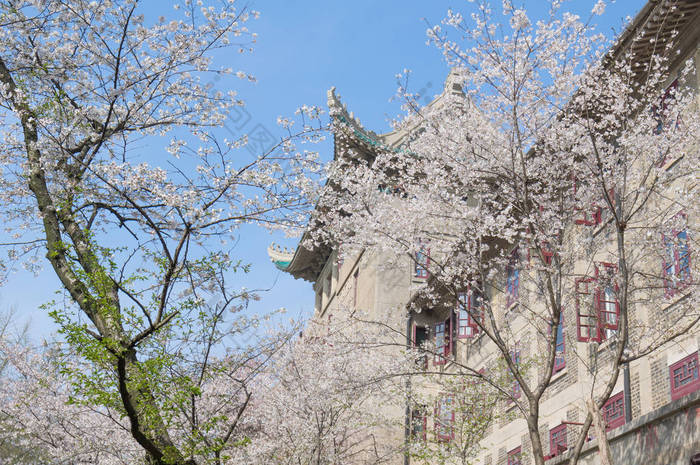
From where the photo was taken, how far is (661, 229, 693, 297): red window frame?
15.0m

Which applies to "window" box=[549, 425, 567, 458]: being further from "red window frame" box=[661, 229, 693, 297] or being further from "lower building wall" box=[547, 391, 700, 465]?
"red window frame" box=[661, 229, 693, 297]

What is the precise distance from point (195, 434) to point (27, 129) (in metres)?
4.79

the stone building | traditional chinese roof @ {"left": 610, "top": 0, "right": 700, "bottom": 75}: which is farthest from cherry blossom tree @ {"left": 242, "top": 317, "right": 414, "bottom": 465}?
traditional chinese roof @ {"left": 610, "top": 0, "right": 700, "bottom": 75}

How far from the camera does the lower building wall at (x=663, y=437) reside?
13172mm

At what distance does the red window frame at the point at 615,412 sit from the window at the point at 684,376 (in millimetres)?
1913

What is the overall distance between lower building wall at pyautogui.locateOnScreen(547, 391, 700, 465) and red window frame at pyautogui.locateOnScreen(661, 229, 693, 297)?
7.96 ft

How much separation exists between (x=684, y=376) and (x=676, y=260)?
261 centimetres

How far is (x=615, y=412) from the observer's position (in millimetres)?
18859

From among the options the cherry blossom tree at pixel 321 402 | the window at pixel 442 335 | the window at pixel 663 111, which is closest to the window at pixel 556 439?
the cherry blossom tree at pixel 321 402

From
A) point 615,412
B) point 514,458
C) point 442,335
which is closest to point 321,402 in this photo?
point 514,458

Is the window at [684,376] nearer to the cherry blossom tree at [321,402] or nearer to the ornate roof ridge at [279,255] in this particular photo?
the cherry blossom tree at [321,402]

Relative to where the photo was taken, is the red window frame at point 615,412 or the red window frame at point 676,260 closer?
the red window frame at point 676,260

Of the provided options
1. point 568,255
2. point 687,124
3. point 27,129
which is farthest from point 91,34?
point 687,124

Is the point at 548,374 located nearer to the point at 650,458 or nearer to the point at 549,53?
the point at 650,458
